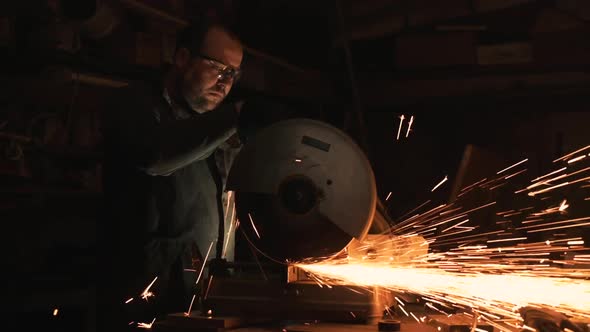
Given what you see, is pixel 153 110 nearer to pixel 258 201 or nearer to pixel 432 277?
pixel 258 201

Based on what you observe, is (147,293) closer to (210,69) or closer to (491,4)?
(210,69)

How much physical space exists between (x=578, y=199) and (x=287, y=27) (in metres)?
2.46

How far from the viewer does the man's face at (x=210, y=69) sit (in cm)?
243

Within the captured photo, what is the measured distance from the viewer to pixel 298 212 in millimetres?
1862

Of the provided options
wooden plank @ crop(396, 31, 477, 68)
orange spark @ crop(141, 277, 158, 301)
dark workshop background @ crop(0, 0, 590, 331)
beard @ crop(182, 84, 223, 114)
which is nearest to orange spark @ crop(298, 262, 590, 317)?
orange spark @ crop(141, 277, 158, 301)

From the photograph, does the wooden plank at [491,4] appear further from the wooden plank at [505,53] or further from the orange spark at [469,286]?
the orange spark at [469,286]

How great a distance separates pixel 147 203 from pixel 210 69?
533 mm


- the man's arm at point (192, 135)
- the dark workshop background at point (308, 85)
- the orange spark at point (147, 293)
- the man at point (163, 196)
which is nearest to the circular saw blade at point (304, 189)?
the man's arm at point (192, 135)

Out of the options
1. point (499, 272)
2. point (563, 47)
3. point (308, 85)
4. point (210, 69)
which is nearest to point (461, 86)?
point (563, 47)

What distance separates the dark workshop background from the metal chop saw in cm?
131

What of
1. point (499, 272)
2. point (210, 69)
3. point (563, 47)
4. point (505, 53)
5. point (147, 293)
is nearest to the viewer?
point (147, 293)

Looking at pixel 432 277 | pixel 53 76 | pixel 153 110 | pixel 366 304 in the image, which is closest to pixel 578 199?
pixel 432 277

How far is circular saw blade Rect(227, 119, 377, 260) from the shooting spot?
1864 mm

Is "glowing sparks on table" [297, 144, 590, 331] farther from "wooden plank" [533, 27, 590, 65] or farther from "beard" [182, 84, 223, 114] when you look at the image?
"wooden plank" [533, 27, 590, 65]
